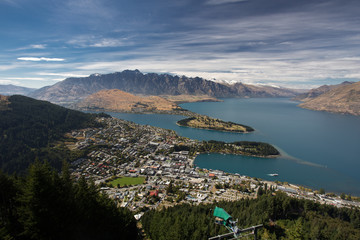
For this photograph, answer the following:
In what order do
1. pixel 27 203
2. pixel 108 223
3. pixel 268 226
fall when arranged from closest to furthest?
pixel 27 203 < pixel 108 223 < pixel 268 226

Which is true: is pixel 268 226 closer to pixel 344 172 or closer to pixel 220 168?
pixel 220 168

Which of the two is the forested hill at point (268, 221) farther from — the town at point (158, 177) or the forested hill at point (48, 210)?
the town at point (158, 177)

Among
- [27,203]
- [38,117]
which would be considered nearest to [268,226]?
[27,203]

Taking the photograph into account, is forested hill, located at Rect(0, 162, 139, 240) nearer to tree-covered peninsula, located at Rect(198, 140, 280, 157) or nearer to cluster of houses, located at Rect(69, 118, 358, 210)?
cluster of houses, located at Rect(69, 118, 358, 210)

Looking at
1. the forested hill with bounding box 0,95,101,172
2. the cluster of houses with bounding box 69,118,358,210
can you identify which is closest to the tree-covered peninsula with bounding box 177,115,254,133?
the cluster of houses with bounding box 69,118,358,210

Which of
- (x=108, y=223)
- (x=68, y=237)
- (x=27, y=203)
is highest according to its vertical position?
(x=27, y=203)

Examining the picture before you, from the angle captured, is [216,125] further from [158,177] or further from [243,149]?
[158,177]
